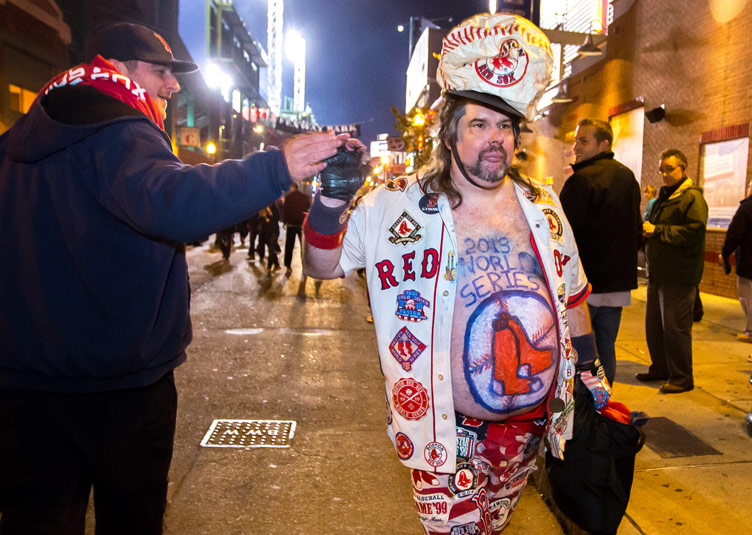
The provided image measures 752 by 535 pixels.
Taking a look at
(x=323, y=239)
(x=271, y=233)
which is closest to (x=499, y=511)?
(x=323, y=239)

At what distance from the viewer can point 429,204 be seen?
2.20 m

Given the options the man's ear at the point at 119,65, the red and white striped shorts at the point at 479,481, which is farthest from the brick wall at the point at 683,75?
the man's ear at the point at 119,65

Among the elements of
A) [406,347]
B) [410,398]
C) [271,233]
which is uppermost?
[271,233]

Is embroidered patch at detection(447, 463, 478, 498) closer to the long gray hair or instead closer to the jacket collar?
the long gray hair

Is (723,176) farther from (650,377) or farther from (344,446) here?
(344,446)

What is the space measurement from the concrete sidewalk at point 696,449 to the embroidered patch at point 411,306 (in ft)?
6.81

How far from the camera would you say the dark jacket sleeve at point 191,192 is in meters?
1.48

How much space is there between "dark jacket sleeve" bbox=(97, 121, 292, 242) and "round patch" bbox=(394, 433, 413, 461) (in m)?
1.07

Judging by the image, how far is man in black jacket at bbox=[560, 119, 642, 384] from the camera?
15.1 ft

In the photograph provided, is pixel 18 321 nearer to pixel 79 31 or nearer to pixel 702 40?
pixel 702 40

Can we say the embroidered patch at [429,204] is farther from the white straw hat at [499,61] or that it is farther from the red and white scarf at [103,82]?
the red and white scarf at [103,82]

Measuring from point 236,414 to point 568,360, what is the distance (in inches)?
131

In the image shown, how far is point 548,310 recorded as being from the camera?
220 centimetres

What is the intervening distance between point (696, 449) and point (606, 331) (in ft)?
3.46
